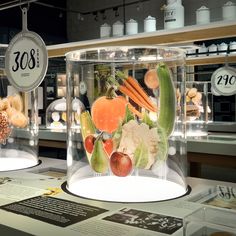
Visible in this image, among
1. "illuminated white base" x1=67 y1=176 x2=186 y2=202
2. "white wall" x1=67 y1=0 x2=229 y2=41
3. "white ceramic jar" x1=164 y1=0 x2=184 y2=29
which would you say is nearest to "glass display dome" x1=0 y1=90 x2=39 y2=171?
"illuminated white base" x1=67 y1=176 x2=186 y2=202

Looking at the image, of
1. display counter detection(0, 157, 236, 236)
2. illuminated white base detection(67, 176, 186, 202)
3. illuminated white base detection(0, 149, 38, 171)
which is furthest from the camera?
illuminated white base detection(0, 149, 38, 171)

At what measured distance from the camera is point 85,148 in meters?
1.17

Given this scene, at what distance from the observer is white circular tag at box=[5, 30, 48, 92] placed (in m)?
1.34

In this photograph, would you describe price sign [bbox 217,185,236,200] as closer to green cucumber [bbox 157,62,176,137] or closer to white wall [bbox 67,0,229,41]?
green cucumber [bbox 157,62,176,137]

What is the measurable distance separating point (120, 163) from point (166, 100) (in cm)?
22

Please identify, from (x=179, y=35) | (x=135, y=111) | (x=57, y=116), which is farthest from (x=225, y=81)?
(x=135, y=111)

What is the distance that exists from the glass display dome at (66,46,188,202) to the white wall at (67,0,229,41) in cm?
412

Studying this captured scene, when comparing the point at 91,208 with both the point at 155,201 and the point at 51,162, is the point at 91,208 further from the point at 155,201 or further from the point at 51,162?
the point at 51,162

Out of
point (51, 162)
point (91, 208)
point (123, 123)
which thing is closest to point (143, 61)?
point (123, 123)

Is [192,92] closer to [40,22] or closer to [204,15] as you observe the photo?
[204,15]

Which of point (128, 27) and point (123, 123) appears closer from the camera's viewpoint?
point (123, 123)

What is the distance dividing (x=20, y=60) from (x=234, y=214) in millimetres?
949

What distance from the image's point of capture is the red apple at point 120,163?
3.54 feet

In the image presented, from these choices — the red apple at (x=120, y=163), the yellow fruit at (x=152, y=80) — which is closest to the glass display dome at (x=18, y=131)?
the red apple at (x=120, y=163)
